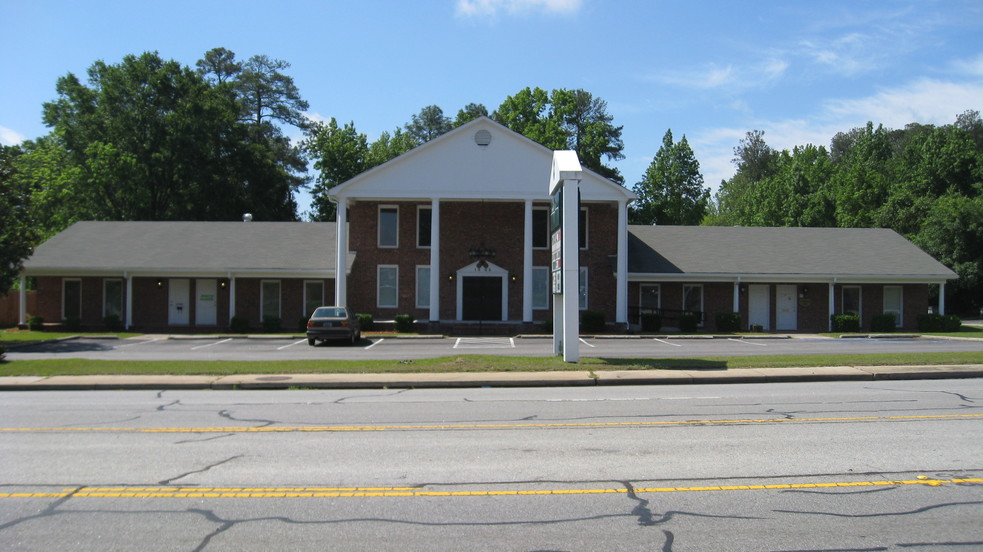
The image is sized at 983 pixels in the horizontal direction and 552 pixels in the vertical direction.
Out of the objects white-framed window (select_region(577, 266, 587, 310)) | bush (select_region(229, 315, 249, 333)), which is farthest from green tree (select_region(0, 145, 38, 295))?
white-framed window (select_region(577, 266, 587, 310))

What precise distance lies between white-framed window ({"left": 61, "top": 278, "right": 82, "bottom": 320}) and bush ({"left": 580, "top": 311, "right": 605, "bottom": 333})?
76.8ft

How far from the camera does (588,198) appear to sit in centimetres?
3262

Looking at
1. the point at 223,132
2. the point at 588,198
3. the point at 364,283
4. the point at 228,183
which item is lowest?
the point at 364,283

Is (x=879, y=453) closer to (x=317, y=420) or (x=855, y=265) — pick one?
(x=317, y=420)

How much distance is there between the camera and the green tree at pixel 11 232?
27078 millimetres

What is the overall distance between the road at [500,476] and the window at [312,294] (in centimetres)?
2215

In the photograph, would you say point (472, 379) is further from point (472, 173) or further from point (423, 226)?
point (423, 226)

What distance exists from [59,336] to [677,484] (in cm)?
3007

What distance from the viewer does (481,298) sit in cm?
3409

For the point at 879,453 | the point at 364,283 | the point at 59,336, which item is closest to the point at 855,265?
the point at 364,283

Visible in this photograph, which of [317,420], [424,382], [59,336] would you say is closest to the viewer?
[317,420]

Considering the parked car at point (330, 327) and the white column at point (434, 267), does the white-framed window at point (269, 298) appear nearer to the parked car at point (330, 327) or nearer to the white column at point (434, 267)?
the white column at point (434, 267)

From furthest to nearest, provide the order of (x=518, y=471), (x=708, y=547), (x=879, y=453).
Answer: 1. (x=879, y=453)
2. (x=518, y=471)
3. (x=708, y=547)

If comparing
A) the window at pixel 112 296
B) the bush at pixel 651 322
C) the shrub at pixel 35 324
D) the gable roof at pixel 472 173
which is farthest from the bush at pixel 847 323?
the shrub at pixel 35 324
